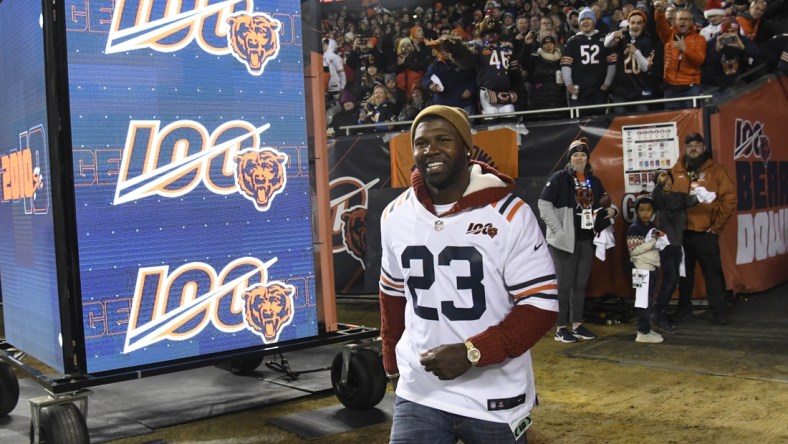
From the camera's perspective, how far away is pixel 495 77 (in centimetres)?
1166

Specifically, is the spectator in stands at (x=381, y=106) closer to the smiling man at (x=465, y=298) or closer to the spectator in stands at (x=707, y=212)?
the spectator in stands at (x=707, y=212)

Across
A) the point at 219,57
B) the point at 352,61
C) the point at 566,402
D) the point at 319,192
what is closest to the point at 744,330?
the point at 566,402

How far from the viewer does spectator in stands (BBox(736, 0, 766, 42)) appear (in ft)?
36.1

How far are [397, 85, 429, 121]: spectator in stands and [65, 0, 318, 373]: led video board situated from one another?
7471 mm

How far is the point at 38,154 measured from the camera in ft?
17.2

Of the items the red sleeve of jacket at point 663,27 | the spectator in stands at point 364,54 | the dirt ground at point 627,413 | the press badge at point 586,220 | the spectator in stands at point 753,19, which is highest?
the spectator in stands at point 364,54

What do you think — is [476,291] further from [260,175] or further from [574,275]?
[574,275]

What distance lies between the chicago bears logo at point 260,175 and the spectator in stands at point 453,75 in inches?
259

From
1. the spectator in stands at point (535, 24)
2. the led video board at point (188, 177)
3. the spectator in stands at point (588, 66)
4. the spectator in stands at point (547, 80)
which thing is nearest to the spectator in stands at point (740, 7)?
the spectator in stands at point (588, 66)

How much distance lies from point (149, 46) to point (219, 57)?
0.50m

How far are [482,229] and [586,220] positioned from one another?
6160mm

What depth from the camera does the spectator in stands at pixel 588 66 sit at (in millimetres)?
10734

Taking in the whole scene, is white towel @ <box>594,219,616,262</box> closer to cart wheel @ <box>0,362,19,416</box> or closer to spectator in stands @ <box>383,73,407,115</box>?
spectator in stands @ <box>383,73,407,115</box>

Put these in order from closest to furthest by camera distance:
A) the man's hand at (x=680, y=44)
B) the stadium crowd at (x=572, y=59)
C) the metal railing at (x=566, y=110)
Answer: the metal railing at (x=566, y=110) < the man's hand at (x=680, y=44) < the stadium crowd at (x=572, y=59)
